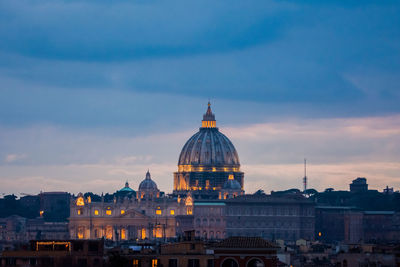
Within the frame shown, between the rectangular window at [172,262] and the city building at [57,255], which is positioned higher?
the city building at [57,255]

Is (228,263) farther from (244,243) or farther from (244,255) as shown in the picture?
(244,243)

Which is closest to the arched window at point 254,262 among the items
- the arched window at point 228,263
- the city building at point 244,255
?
the city building at point 244,255

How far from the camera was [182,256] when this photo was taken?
3546 inches

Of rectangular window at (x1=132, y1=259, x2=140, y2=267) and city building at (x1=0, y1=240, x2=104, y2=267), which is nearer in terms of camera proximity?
city building at (x1=0, y1=240, x2=104, y2=267)

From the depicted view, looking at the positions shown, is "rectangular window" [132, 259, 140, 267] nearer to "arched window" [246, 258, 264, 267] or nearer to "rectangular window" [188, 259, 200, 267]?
"rectangular window" [188, 259, 200, 267]

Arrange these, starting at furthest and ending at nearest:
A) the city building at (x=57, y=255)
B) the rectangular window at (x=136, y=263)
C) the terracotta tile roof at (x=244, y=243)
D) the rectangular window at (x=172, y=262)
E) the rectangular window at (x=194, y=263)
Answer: the rectangular window at (x=136, y=263) < the city building at (x=57, y=255) < the rectangular window at (x=172, y=262) < the rectangular window at (x=194, y=263) < the terracotta tile roof at (x=244, y=243)

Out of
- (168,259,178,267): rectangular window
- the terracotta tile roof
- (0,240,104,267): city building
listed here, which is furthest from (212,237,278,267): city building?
(0,240,104,267): city building

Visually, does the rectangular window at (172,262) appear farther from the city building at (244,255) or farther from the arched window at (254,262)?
the arched window at (254,262)

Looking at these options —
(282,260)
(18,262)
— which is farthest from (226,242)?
(282,260)

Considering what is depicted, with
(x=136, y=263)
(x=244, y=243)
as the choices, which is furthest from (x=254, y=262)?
(x=136, y=263)

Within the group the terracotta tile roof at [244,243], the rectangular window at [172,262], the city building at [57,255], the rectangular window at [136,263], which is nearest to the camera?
the terracotta tile roof at [244,243]

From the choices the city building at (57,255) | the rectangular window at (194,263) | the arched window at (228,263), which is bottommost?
the arched window at (228,263)

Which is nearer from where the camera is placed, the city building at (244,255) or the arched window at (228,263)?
the city building at (244,255)

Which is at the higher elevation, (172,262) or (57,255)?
(57,255)
